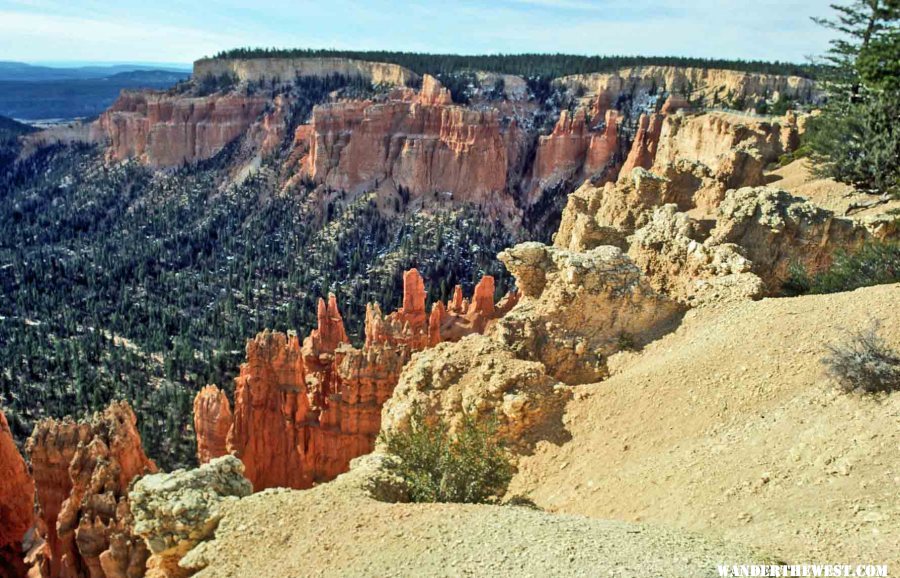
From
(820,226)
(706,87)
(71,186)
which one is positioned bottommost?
(71,186)

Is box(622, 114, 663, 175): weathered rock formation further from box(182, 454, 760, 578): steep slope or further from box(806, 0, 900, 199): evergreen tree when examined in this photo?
box(182, 454, 760, 578): steep slope

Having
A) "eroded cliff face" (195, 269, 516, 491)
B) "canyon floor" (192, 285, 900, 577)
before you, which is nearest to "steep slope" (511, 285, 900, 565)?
"canyon floor" (192, 285, 900, 577)

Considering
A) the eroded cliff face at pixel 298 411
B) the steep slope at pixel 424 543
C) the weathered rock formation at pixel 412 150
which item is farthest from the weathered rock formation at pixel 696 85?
the steep slope at pixel 424 543

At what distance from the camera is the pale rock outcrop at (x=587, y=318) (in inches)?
498

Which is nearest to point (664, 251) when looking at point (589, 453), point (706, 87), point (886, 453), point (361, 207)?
point (589, 453)

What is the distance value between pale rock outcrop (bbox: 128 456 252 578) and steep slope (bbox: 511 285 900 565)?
440cm

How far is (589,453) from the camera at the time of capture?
10023 mm

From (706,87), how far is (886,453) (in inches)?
2871

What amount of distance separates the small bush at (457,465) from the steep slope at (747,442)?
1.89 feet

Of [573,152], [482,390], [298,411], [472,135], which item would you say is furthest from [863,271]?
[573,152]

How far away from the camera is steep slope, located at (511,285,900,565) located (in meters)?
7.12

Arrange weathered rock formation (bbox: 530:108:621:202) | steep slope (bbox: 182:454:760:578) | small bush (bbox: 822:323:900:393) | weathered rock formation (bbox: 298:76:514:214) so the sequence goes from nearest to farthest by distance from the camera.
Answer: steep slope (bbox: 182:454:760:578) < small bush (bbox: 822:323:900:393) < weathered rock formation (bbox: 530:108:621:202) < weathered rock formation (bbox: 298:76:514:214)

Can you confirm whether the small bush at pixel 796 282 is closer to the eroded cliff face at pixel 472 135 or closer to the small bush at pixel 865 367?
the small bush at pixel 865 367

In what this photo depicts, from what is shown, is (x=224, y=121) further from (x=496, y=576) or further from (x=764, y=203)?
(x=496, y=576)
